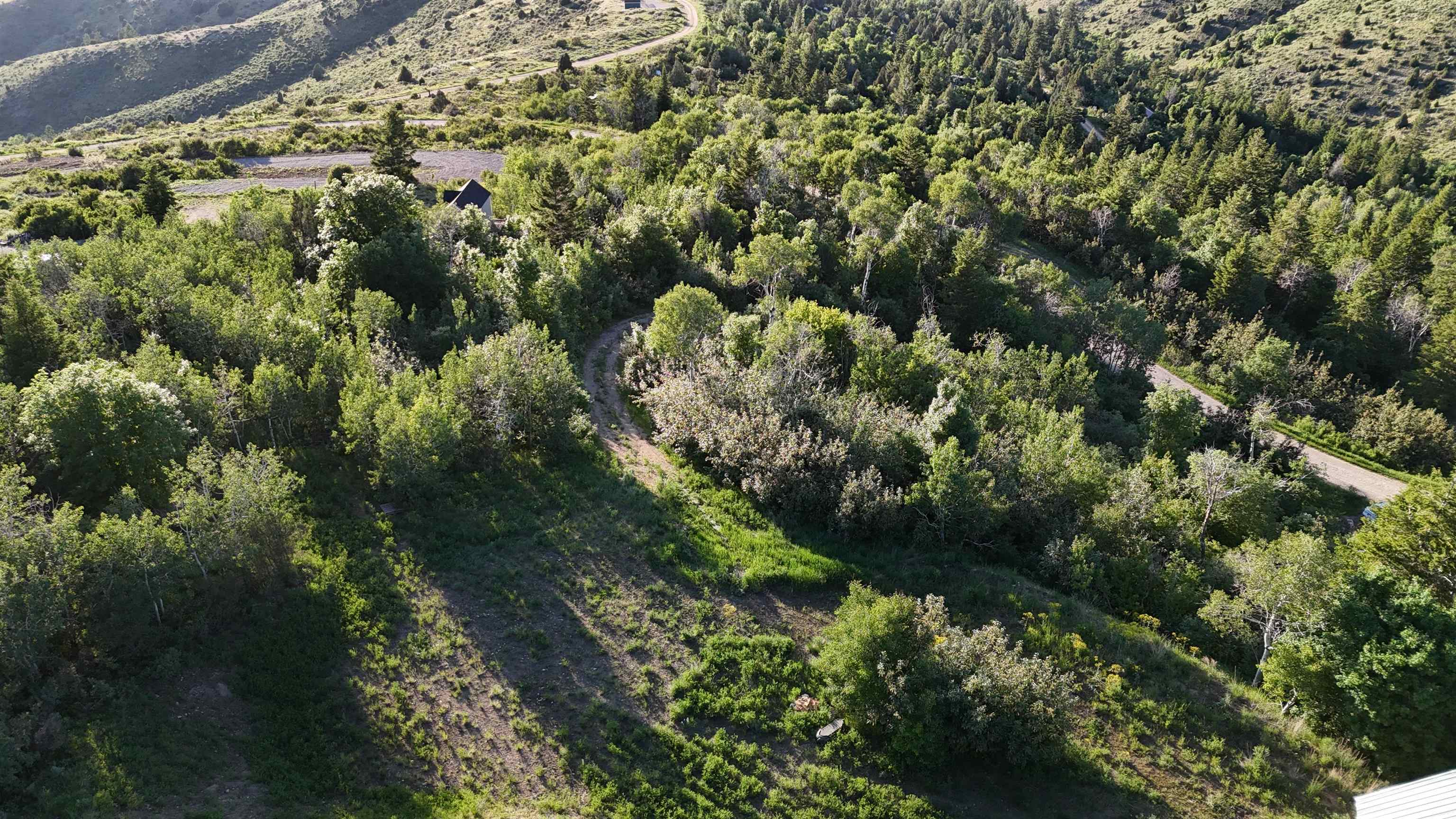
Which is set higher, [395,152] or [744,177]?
[395,152]

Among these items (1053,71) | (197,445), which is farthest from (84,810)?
(1053,71)

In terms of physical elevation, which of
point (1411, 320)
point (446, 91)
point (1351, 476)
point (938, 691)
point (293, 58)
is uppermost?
point (293, 58)

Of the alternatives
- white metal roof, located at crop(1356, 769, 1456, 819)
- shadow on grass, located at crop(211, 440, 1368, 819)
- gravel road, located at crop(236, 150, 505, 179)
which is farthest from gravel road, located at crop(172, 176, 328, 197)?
white metal roof, located at crop(1356, 769, 1456, 819)

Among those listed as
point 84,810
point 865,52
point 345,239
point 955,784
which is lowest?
point 955,784

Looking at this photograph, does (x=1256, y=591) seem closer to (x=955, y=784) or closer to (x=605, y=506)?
(x=955, y=784)

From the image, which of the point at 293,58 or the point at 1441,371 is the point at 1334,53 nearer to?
the point at 1441,371

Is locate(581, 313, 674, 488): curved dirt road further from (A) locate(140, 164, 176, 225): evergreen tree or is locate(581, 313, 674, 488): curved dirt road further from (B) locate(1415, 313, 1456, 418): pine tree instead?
(B) locate(1415, 313, 1456, 418): pine tree

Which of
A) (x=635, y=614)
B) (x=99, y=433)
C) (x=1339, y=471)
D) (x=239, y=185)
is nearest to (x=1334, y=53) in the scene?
(x=1339, y=471)
